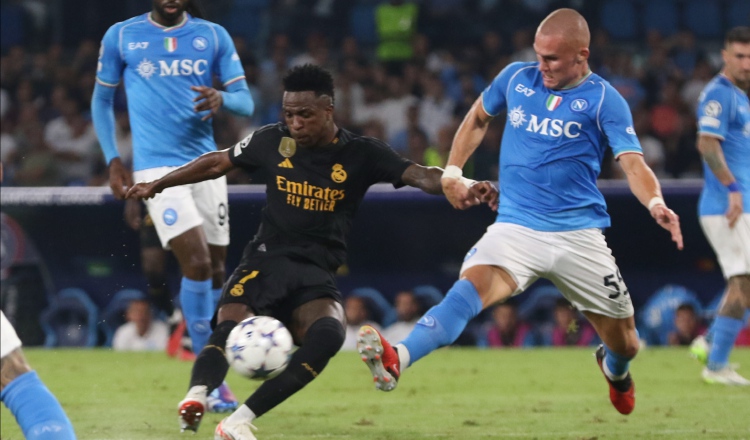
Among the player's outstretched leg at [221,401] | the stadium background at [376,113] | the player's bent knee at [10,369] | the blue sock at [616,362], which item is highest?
the player's bent knee at [10,369]

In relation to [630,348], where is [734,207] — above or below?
below

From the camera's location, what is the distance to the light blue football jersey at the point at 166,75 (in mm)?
7875

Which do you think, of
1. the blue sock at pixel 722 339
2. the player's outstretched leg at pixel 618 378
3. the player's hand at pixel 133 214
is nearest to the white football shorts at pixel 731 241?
the blue sock at pixel 722 339

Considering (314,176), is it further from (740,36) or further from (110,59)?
(740,36)

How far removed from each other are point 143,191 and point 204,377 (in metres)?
1.19

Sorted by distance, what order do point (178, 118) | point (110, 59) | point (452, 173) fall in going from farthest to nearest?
1. point (110, 59)
2. point (178, 118)
3. point (452, 173)

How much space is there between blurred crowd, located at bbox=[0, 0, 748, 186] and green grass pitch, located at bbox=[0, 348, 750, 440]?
311 cm

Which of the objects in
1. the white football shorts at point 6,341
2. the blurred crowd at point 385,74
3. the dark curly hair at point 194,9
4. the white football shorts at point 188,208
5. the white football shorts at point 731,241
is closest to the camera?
the white football shorts at point 6,341

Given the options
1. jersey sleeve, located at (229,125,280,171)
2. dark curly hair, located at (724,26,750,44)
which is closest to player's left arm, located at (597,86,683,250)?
jersey sleeve, located at (229,125,280,171)

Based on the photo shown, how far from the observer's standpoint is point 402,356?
5.62 metres

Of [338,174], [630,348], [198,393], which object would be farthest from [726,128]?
[198,393]

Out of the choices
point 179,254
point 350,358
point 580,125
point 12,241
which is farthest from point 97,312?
point 580,125

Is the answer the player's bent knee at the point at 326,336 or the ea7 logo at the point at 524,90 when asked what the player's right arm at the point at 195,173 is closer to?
the player's bent knee at the point at 326,336

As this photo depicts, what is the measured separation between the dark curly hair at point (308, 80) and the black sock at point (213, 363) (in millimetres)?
1249
